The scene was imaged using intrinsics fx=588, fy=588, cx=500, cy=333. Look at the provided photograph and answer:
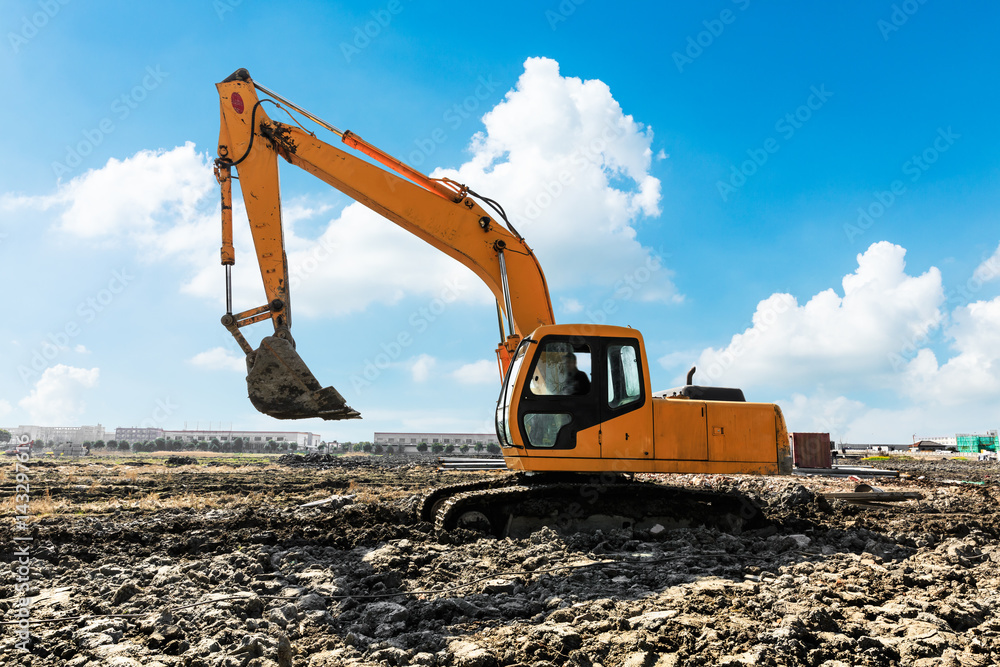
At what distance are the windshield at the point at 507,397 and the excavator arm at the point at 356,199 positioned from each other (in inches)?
38.4

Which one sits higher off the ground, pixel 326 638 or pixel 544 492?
pixel 544 492

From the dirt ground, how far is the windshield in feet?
4.10

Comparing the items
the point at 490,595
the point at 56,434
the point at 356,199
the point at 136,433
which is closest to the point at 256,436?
the point at 136,433

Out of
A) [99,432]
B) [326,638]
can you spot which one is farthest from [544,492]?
[99,432]

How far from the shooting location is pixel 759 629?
13.1 ft

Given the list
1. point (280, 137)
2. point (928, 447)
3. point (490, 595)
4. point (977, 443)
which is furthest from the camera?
point (928, 447)

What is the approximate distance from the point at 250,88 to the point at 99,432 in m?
108

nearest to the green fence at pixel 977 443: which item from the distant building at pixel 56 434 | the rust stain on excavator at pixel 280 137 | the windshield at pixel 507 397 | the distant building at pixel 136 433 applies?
the windshield at pixel 507 397

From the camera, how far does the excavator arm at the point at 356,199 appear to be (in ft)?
28.1

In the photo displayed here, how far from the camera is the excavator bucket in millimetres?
7426

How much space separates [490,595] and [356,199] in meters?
6.68

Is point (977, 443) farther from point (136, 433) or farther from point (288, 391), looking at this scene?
point (136, 433)

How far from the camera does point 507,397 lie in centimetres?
745

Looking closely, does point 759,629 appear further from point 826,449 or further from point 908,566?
point 826,449
